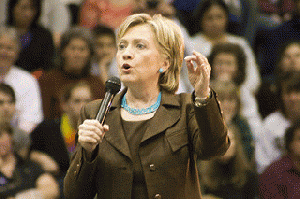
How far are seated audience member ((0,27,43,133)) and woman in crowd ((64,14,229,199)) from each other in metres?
2.07

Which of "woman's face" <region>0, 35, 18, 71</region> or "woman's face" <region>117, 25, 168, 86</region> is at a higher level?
"woman's face" <region>117, 25, 168, 86</region>

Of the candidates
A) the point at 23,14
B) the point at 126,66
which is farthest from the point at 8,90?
the point at 126,66

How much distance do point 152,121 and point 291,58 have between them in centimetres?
293

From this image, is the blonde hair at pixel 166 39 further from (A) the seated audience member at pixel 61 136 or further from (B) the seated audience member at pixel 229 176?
(A) the seated audience member at pixel 61 136

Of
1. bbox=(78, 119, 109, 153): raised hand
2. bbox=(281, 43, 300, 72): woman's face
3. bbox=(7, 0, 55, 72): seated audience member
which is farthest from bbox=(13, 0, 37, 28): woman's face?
bbox=(78, 119, 109, 153): raised hand

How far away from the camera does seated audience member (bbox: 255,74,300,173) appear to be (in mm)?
4023

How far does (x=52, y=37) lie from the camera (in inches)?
179

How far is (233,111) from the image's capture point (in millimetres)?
3924

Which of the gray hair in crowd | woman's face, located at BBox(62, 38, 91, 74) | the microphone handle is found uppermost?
the microphone handle

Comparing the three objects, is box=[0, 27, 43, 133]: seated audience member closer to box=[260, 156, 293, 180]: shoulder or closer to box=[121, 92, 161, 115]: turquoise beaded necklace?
box=[260, 156, 293, 180]: shoulder

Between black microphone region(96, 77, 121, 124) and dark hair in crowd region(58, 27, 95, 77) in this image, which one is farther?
dark hair in crowd region(58, 27, 95, 77)

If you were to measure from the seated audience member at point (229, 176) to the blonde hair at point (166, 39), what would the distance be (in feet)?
5.21

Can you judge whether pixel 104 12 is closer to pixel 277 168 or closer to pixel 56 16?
pixel 56 16

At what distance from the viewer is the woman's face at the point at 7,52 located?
4.14 m
